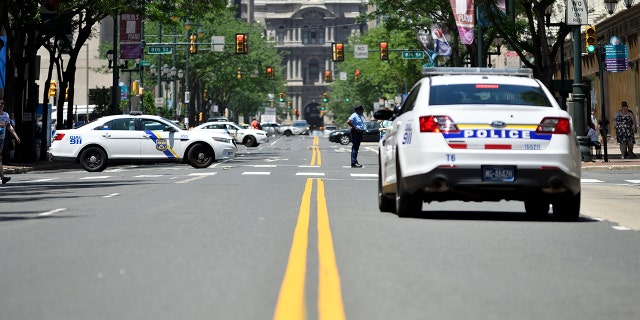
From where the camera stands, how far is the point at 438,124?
47.8 feet

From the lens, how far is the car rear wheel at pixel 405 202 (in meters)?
14.9

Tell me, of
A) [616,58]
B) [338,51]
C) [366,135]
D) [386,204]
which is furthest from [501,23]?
[366,135]

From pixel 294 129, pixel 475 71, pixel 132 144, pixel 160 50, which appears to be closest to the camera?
pixel 475 71

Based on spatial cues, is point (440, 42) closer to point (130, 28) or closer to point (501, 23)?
point (501, 23)

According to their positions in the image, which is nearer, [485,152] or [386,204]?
[485,152]

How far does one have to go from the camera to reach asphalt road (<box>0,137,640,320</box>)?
7836 millimetres

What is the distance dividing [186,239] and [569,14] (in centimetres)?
2701

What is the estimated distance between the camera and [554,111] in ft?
48.7

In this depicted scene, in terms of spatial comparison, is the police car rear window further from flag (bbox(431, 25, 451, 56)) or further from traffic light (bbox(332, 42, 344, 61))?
traffic light (bbox(332, 42, 344, 61))

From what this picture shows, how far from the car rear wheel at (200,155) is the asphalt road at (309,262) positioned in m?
18.8

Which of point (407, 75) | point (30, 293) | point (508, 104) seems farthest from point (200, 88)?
point (30, 293)

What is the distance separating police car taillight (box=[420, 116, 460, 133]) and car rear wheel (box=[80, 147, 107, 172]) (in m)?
23.1

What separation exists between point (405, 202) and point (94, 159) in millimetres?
22884

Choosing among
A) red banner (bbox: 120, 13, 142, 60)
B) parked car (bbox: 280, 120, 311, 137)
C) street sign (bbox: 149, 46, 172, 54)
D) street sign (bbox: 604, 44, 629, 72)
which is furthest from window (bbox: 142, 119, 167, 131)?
parked car (bbox: 280, 120, 311, 137)
